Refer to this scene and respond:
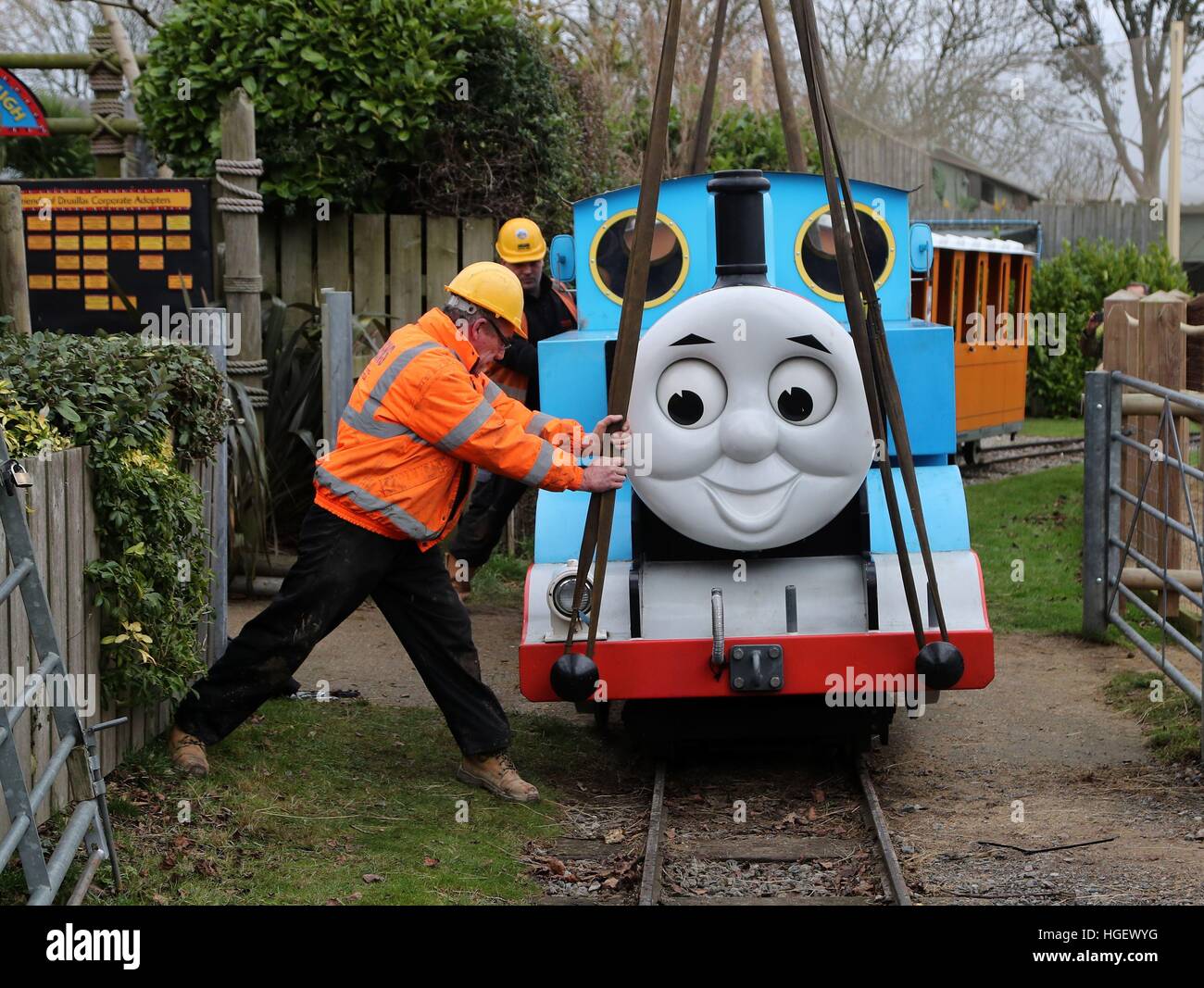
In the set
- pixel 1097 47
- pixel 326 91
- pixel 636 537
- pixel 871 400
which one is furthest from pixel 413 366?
pixel 1097 47

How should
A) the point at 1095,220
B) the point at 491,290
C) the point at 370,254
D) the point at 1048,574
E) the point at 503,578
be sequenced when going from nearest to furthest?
1. the point at 491,290
2. the point at 503,578
3. the point at 370,254
4. the point at 1048,574
5. the point at 1095,220

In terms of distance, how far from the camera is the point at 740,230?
5703mm

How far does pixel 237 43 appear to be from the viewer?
9.27 meters

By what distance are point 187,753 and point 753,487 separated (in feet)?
7.26

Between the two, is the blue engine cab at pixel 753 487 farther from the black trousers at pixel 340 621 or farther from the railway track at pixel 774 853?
the railway track at pixel 774 853

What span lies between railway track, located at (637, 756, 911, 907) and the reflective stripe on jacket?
50.8 inches

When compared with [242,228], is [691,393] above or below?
below

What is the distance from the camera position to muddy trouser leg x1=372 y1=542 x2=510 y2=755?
224 inches

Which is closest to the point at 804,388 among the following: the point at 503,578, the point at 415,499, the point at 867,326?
the point at 867,326

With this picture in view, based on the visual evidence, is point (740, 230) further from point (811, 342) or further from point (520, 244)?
point (520, 244)

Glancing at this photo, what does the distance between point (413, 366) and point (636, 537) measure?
3.66 feet

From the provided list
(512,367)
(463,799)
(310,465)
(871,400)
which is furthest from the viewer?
(310,465)

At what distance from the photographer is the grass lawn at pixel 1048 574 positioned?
22.4 ft
